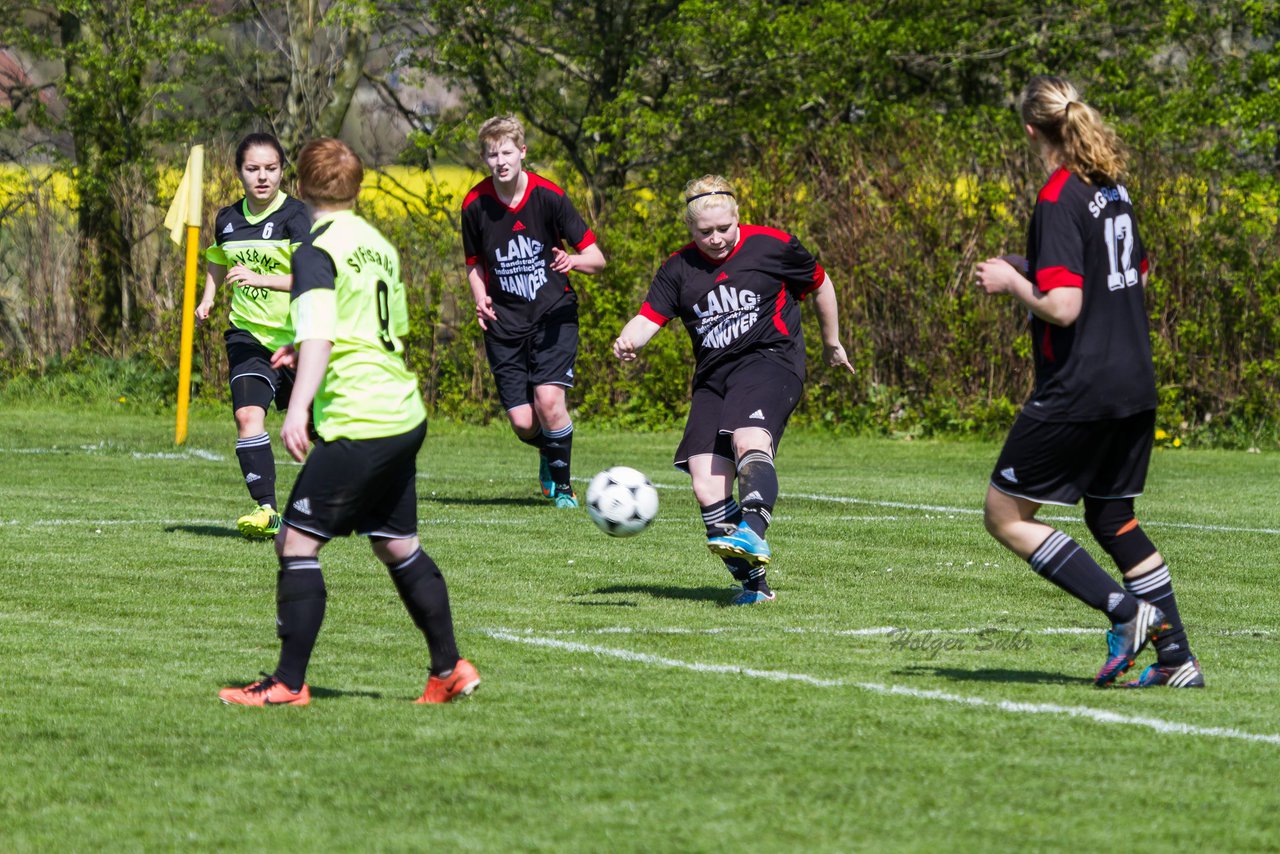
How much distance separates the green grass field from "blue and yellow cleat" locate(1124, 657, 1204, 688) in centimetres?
14

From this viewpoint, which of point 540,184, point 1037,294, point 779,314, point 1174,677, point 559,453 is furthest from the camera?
point 559,453

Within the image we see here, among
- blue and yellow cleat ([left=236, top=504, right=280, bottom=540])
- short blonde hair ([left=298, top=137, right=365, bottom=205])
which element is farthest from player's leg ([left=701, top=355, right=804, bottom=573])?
blue and yellow cleat ([left=236, top=504, right=280, bottom=540])

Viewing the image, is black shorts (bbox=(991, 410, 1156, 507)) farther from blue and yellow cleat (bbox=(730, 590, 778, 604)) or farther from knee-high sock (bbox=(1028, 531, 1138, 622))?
blue and yellow cleat (bbox=(730, 590, 778, 604))

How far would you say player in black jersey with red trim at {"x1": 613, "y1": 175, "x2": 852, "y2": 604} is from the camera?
8.04 meters

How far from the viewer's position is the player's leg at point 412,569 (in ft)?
18.1

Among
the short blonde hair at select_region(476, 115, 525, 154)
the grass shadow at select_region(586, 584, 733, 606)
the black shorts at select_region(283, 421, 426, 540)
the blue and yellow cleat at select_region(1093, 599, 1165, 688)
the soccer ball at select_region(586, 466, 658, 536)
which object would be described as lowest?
the grass shadow at select_region(586, 584, 733, 606)

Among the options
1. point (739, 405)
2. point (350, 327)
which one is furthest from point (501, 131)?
point (350, 327)

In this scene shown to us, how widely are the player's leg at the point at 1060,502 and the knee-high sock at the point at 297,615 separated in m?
2.10

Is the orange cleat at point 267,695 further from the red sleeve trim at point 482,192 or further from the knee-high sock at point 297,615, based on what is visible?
the red sleeve trim at point 482,192

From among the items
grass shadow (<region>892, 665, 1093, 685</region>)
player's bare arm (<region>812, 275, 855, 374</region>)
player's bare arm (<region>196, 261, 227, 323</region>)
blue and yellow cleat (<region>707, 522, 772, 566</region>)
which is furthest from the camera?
player's bare arm (<region>196, 261, 227, 323</region>)

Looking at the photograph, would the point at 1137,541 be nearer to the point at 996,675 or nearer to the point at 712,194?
the point at 996,675

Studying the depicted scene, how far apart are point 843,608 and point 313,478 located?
9.91 feet

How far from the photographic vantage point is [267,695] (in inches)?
216

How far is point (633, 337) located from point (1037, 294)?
2.64 meters
